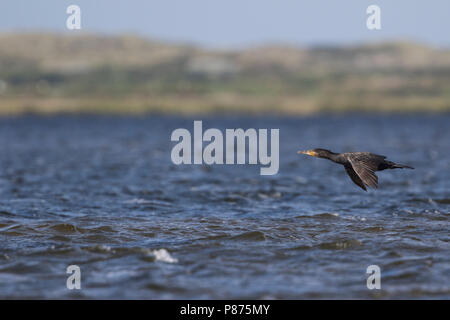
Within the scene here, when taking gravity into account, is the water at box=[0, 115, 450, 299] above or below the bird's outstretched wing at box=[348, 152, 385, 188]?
below

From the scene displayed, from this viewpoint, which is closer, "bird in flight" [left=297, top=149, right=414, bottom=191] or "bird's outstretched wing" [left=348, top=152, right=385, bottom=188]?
"bird's outstretched wing" [left=348, top=152, right=385, bottom=188]

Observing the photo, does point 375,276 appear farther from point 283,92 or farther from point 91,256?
point 283,92

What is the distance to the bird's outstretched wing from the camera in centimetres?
1625

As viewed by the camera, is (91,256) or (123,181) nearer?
A: (91,256)

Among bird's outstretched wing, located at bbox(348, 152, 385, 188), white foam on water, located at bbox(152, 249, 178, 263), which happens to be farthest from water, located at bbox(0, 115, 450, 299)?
bird's outstretched wing, located at bbox(348, 152, 385, 188)

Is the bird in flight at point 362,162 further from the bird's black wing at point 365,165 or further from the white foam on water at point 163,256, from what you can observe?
the white foam on water at point 163,256

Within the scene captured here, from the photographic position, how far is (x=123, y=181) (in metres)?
28.4

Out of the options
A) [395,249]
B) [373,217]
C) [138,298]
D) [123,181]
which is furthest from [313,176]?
[138,298]

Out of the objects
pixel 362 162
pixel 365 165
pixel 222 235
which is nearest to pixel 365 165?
pixel 365 165

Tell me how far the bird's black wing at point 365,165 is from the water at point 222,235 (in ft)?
4.40

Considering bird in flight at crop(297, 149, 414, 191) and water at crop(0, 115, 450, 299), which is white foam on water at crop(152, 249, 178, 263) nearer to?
water at crop(0, 115, 450, 299)

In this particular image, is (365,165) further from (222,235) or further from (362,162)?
(222,235)
